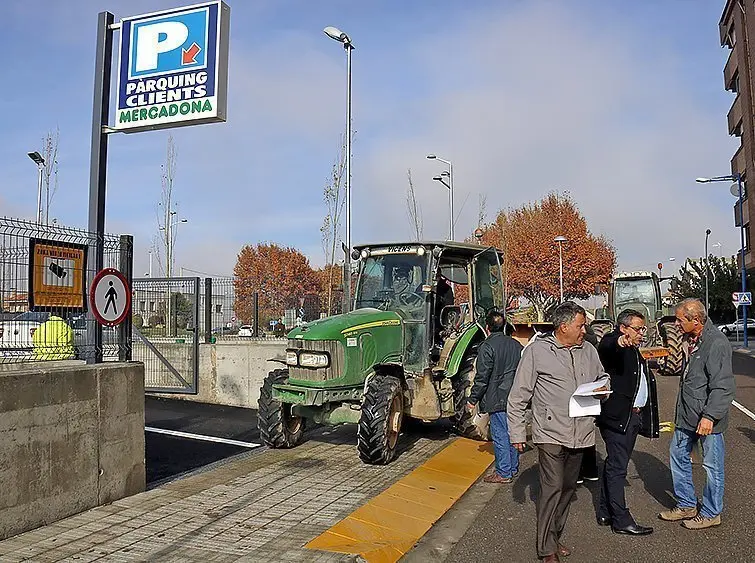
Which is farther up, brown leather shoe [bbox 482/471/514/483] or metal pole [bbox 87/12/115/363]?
metal pole [bbox 87/12/115/363]

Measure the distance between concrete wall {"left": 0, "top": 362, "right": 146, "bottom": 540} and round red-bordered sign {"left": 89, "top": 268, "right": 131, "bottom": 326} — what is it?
0.51 metres

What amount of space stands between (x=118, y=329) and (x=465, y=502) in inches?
162

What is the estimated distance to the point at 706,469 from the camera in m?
6.06

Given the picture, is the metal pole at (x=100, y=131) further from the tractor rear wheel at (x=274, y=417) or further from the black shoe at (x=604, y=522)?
the black shoe at (x=604, y=522)

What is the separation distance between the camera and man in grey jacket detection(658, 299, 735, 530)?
5.93 meters

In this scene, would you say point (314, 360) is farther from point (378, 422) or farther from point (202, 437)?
point (202, 437)

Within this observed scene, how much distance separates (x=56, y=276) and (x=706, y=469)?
20.4 ft

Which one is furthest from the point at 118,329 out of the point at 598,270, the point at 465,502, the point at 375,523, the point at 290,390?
the point at 598,270

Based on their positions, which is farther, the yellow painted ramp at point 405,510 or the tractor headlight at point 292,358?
the tractor headlight at point 292,358

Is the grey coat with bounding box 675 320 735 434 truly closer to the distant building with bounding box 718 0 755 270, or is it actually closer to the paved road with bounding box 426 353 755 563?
the paved road with bounding box 426 353 755 563

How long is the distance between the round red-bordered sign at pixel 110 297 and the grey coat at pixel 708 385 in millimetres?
5526

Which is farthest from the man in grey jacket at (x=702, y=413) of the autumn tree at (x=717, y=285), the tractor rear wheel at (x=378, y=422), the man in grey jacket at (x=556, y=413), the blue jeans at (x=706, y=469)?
the autumn tree at (x=717, y=285)

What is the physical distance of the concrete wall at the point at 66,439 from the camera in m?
5.70

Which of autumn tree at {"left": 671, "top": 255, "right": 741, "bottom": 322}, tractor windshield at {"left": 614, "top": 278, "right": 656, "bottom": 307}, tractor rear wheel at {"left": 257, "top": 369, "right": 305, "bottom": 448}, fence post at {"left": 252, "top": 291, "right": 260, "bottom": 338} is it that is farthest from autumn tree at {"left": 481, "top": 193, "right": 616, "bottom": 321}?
tractor rear wheel at {"left": 257, "top": 369, "right": 305, "bottom": 448}
